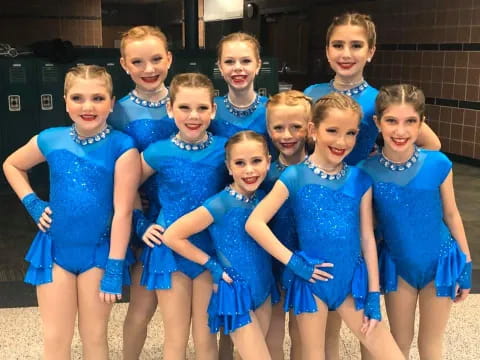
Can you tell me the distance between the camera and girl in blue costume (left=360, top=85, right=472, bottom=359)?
1.93m

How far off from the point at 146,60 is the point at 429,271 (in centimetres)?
131

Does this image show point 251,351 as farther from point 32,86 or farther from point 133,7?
point 133,7

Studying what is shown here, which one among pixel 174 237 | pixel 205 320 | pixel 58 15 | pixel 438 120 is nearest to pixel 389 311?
pixel 205 320

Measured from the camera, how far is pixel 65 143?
6.56 ft

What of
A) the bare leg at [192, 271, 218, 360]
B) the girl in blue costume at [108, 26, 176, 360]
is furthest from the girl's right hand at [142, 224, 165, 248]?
the bare leg at [192, 271, 218, 360]

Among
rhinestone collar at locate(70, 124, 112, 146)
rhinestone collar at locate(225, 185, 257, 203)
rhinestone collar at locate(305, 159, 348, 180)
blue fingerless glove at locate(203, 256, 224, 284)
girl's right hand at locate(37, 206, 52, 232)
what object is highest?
rhinestone collar at locate(70, 124, 112, 146)

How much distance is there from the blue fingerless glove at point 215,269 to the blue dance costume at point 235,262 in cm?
2

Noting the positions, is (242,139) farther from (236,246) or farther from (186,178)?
(236,246)

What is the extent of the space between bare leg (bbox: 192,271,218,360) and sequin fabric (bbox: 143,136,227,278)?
44mm

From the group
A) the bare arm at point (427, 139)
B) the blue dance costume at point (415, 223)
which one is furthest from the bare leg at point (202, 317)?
the bare arm at point (427, 139)

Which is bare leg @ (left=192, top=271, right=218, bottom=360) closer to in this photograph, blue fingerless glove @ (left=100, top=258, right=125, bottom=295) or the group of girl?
the group of girl

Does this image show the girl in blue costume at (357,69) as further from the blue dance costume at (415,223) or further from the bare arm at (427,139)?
the blue dance costume at (415,223)

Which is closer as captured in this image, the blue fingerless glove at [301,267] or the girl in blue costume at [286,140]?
the blue fingerless glove at [301,267]

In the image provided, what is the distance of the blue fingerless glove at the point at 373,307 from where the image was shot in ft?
6.31
